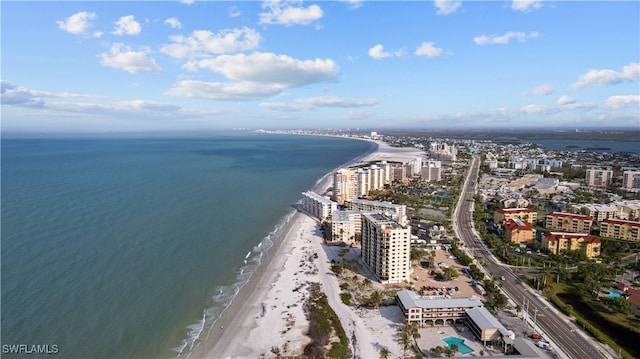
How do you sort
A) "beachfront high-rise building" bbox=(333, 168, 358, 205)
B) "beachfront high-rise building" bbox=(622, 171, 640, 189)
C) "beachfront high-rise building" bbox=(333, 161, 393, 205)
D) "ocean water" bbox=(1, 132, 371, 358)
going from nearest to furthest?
"ocean water" bbox=(1, 132, 371, 358), "beachfront high-rise building" bbox=(333, 168, 358, 205), "beachfront high-rise building" bbox=(333, 161, 393, 205), "beachfront high-rise building" bbox=(622, 171, 640, 189)

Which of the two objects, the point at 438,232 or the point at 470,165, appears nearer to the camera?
the point at 438,232

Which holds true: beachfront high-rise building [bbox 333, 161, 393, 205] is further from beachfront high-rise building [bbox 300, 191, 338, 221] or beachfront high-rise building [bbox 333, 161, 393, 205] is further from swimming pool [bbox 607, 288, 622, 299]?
swimming pool [bbox 607, 288, 622, 299]

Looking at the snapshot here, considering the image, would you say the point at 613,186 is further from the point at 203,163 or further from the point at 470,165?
the point at 203,163

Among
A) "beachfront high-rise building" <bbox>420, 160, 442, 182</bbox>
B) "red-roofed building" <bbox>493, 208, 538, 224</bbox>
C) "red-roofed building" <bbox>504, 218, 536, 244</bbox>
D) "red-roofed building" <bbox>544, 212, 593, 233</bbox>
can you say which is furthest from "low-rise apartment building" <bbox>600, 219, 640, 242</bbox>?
"beachfront high-rise building" <bbox>420, 160, 442, 182</bbox>

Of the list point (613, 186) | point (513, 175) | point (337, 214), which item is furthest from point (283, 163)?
point (613, 186)

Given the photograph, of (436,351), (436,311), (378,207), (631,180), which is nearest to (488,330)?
(436,311)
